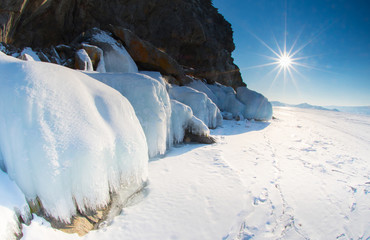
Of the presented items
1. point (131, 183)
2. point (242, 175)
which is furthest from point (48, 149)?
point (242, 175)

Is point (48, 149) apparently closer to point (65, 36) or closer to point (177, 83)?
point (177, 83)

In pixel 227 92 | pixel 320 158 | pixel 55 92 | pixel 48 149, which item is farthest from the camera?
pixel 227 92

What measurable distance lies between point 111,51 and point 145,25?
16540 millimetres

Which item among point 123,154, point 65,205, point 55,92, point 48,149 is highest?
point 55,92

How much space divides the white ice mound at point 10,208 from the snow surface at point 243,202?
139mm

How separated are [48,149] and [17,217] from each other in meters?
0.84

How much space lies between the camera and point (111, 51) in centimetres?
949

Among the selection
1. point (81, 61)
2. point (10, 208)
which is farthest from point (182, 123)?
point (10, 208)

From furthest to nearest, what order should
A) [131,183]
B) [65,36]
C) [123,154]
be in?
1. [65,36]
2. [131,183]
3. [123,154]

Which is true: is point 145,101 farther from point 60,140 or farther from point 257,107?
point 257,107

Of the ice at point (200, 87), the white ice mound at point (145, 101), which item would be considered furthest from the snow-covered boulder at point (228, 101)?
the white ice mound at point (145, 101)

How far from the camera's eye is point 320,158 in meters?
6.77

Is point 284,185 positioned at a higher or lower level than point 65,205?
lower

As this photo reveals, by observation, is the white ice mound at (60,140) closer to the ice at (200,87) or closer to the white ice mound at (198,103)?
the white ice mound at (198,103)
